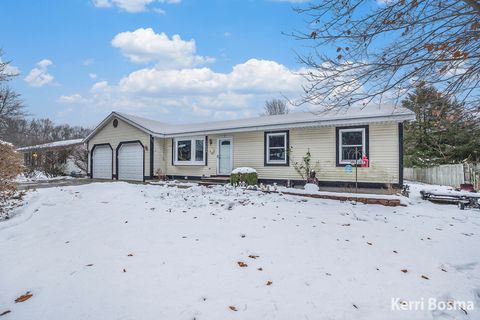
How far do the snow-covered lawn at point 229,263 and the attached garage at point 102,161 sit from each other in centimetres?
1087

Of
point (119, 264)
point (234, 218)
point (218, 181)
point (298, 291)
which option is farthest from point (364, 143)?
point (119, 264)

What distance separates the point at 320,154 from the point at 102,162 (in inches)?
541

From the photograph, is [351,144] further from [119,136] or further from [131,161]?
Answer: [119,136]

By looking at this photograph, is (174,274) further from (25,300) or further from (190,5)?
(190,5)

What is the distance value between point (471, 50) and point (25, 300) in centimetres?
597

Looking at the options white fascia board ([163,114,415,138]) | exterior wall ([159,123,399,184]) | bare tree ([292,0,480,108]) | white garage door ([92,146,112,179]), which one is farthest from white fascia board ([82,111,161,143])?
bare tree ([292,0,480,108])

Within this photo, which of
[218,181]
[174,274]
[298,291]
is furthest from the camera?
[218,181]

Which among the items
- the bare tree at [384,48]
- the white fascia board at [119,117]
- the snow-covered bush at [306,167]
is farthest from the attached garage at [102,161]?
the bare tree at [384,48]

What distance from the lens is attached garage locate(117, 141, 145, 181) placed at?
49.6ft

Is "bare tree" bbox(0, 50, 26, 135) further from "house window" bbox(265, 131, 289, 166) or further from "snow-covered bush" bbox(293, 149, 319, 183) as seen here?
"snow-covered bush" bbox(293, 149, 319, 183)

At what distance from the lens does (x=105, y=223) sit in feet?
16.8

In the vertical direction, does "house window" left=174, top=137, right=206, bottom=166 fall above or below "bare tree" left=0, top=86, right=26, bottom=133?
below

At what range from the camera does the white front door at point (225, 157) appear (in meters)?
13.2

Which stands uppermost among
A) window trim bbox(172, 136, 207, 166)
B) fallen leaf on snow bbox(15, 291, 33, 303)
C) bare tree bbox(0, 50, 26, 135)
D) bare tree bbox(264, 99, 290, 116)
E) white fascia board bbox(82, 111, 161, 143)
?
bare tree bbox(264, 99, 290, 116)
